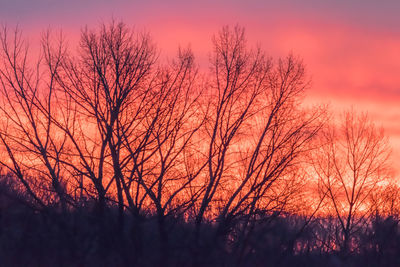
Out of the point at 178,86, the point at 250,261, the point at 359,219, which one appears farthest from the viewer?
the point at 359,219

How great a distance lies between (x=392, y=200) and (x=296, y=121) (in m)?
18.3

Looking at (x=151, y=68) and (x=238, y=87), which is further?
(x=238, y=87)

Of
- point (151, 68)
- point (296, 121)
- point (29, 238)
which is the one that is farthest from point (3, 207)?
point (296, 121)

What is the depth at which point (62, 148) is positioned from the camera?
70.9 ft

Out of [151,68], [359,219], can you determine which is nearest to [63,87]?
[151,68]

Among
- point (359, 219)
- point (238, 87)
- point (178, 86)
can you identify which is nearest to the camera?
point (178, 86)

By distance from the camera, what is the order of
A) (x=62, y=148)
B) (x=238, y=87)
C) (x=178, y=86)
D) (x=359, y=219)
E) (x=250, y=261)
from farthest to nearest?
(x=359, y=219) → (x=250, y=261) → (x=238, y=87) → (x=178, y=86) → (x=62, y=148)

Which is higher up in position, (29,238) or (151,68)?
(151,68)

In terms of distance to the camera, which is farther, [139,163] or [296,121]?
[296,121]

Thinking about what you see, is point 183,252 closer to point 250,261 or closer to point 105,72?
point 250,261

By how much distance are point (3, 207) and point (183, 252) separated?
8.81 m

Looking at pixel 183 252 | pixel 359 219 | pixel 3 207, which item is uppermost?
pixel 359 219

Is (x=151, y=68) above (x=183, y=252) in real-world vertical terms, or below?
above

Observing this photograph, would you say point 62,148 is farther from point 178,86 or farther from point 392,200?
point 392,200
